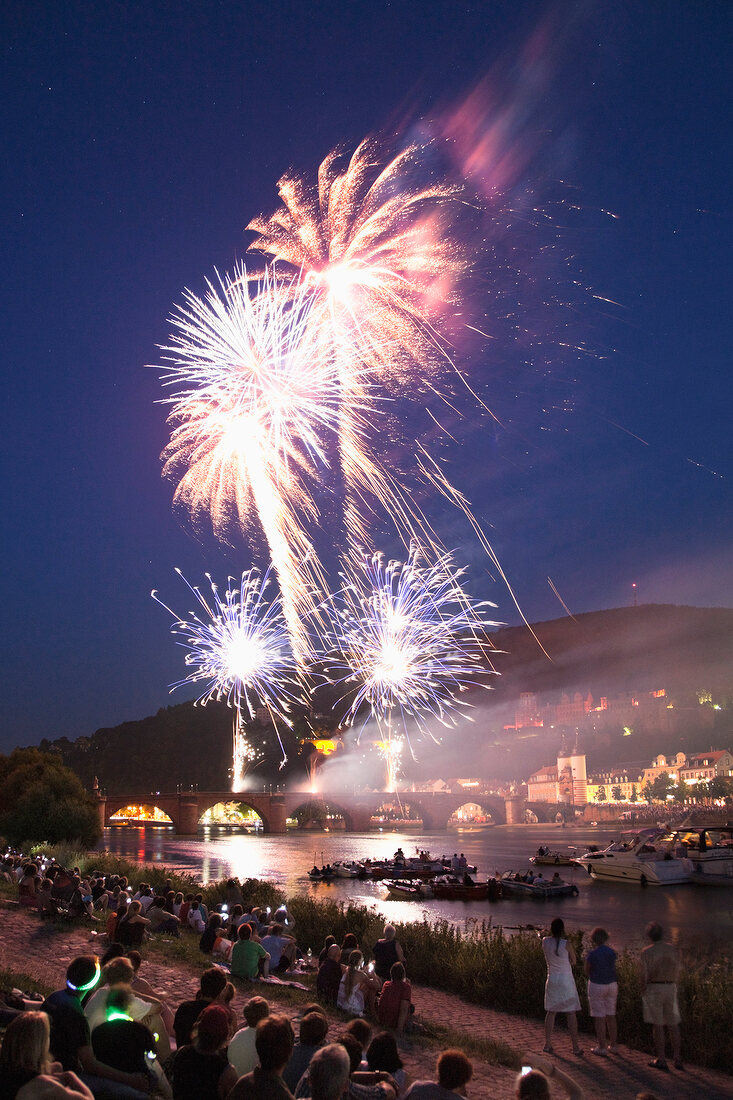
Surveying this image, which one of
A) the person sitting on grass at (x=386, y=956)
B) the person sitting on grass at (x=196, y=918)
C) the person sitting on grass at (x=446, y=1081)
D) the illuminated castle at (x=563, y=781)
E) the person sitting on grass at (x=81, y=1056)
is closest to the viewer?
the person sitting on grass at (x=446, y=1081)

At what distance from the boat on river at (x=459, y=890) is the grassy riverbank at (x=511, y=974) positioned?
Answer: 26.0 metres

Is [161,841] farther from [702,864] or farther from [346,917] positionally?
[346,917]

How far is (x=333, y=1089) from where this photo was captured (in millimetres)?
5031

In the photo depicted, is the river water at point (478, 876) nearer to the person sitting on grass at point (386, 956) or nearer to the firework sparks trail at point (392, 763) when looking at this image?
the person sitting on grass at point (386, 956)

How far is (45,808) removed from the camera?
50000 millimetres

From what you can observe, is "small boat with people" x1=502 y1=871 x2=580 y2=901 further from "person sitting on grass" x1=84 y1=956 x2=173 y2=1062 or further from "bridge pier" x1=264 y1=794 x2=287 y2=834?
"bridge pier" x1=264 y1=794 x2=287 y2=834

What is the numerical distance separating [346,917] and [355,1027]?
15633 mm

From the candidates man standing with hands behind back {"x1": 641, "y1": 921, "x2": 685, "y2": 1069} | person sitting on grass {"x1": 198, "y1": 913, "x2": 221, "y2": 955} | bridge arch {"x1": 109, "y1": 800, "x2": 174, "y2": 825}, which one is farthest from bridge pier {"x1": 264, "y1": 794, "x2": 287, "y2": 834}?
man standing with hands behind back {"x1": 641, "y1": 921, "x2": 685, "y2": 1069}

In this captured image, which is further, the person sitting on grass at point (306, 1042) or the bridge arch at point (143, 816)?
the bridge arch at point (143, 816)

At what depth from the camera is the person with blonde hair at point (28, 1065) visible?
5.10 m

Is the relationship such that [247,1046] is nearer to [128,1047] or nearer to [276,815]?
[128,1047]

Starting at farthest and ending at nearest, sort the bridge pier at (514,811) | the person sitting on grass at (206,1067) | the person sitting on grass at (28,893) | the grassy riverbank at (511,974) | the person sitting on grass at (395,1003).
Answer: the bridge pier at (514,811) → the person sitting on grass at (28,893) → the grassy riverbank at (511,974) → the person sitting on grass at (395,1003) → the person sitting on grass at (206,1067)

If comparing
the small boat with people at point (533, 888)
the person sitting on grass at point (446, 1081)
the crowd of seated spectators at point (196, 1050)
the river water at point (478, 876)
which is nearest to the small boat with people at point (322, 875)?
the river water at point (478, 876)

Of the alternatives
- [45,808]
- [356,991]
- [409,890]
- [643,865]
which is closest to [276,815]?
[643,865]
